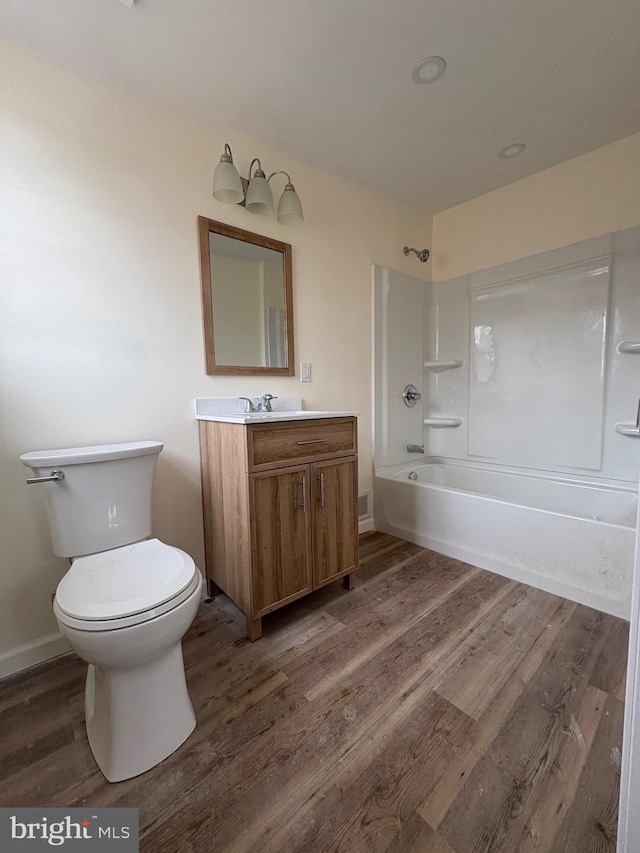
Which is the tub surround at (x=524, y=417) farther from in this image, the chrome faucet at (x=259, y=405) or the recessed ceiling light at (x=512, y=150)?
the chrome faucet at (x=259, y=405)

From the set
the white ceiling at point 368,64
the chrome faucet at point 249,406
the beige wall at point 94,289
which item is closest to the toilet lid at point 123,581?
the beige wall at point 94,289

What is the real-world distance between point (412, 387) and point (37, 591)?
2496 millimetres

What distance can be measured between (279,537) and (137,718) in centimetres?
70

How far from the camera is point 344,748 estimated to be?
99cm

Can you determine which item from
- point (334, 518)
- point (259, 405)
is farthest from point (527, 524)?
point (259, 405)

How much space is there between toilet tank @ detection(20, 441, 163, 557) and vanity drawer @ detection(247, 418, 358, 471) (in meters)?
0.39

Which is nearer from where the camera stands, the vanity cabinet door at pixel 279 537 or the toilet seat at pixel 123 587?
the toilet seat at pixel 123 587

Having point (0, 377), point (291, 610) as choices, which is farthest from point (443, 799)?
point (0, 377)

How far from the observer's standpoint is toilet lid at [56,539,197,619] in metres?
0.92

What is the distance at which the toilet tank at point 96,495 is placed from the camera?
47.2 inches

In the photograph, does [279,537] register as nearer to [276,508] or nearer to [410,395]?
[276,508]

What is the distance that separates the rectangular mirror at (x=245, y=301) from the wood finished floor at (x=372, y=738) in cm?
126

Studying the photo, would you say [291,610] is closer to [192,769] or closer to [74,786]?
[192,769]

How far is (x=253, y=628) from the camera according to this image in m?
1.42
